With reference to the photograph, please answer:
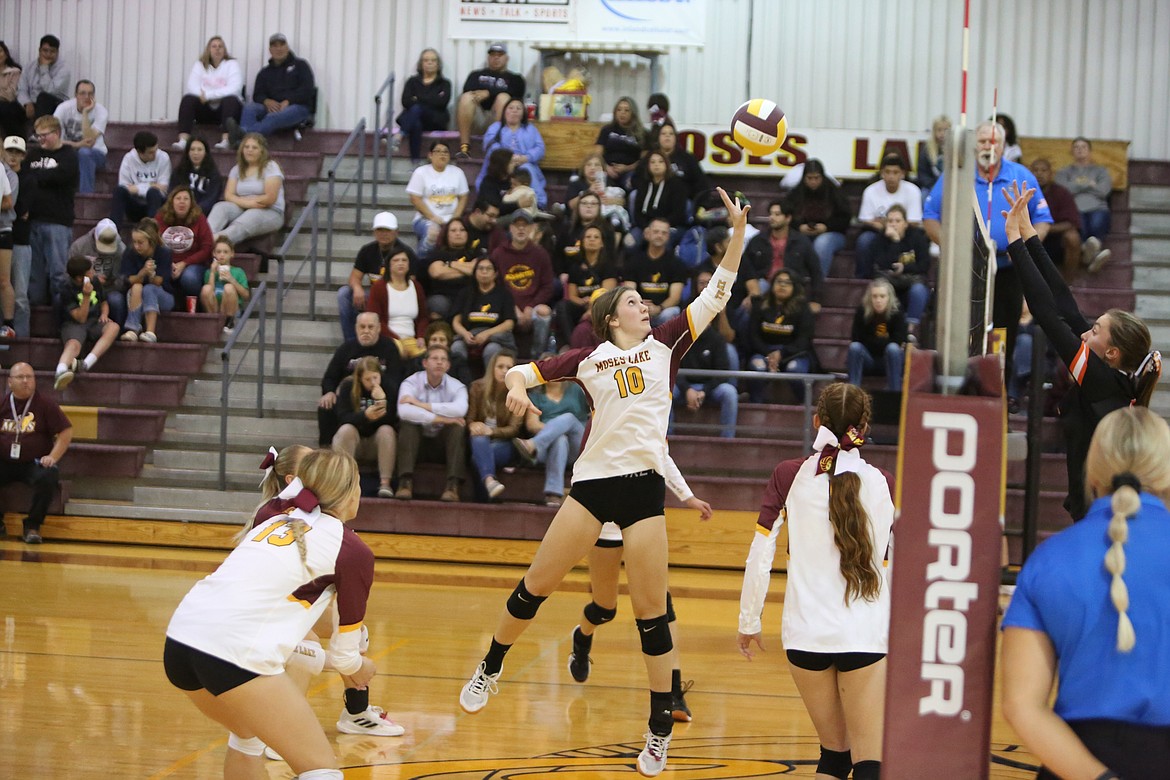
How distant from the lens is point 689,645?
7809 millimetres

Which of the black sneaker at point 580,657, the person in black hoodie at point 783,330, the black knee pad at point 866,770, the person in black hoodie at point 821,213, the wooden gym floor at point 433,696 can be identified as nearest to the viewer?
the black knee pad at point 866,770

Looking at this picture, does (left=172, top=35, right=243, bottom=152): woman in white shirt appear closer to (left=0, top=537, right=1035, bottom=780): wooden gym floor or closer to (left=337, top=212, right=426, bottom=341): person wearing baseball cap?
(left=337, top=212, right=426, bottom=341): person wearing baseball cap

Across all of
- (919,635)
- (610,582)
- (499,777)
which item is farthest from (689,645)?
(919,635)

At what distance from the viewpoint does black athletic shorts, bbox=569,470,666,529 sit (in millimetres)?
5188

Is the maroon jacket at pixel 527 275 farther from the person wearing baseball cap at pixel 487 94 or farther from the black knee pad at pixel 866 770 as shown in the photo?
the black knee pad at pixel 866 770

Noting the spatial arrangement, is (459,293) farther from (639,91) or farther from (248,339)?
(639,91)

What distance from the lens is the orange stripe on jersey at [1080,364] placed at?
15.9 ft

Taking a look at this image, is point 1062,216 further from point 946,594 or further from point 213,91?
point 946,594

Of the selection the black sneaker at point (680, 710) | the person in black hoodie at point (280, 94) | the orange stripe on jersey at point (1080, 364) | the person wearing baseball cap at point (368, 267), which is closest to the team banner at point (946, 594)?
the orange stripe on jersey at point (1080, 364)

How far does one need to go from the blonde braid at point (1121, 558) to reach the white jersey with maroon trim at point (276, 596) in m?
2.33

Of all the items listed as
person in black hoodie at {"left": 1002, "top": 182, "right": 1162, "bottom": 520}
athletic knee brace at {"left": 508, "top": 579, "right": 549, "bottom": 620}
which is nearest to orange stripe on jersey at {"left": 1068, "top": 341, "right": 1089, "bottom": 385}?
person in black hoodie at {"left": 1002, "top": 182, "right": 1162, "bottom": 520}

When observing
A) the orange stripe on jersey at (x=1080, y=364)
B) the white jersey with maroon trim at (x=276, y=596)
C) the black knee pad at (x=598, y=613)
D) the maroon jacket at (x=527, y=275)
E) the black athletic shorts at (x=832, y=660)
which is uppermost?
the maroon jacket at (x=527, y=275)

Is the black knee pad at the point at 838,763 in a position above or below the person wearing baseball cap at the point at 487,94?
below

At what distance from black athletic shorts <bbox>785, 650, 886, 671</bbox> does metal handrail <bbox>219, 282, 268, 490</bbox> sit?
25.0ft
